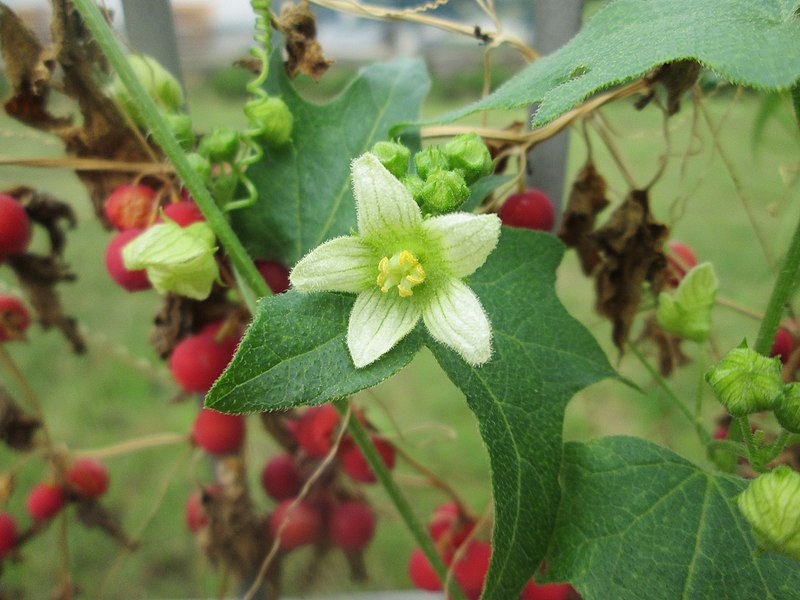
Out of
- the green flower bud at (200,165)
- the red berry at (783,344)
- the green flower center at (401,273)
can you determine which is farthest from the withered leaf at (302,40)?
the red berry at (783,344)

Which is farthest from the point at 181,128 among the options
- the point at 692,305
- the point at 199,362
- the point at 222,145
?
the point at 692,305

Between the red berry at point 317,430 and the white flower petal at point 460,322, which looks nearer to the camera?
the white flower petal at point 460,322

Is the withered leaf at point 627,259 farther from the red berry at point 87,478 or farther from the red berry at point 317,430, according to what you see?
the red berry at point 87,478

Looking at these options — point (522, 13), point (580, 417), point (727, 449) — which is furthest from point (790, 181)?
point (522, 13)

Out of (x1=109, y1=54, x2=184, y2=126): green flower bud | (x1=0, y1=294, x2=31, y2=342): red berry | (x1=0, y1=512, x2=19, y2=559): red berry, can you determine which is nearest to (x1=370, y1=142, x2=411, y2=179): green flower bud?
(x1=109, y1=54, x2=184, y2=126): green flower bud

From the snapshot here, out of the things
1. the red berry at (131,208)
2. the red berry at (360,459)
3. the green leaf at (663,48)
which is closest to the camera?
the green leaf at (663,48)

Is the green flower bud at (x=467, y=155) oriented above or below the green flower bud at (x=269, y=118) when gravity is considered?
above

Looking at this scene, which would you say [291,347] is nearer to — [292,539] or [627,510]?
[627,510]
